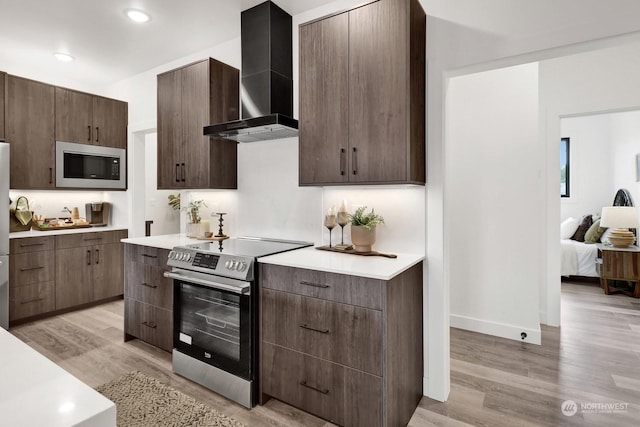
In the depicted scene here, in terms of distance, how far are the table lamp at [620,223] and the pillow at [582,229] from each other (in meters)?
1.12

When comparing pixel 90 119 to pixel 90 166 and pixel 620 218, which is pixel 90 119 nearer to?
pixel 90 166

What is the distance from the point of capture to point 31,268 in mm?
3650

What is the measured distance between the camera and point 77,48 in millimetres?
3576

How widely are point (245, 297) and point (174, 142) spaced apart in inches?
72.7

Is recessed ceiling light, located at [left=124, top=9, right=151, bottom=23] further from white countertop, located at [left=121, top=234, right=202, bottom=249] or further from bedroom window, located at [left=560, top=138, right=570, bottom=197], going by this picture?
bedroom window, located at [left=560, top=138, right=570, bottom=197]

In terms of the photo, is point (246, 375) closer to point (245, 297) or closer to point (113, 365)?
point (245, 297)

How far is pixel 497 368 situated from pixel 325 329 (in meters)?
1.63

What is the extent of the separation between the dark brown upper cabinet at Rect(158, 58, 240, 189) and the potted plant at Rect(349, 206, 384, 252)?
1.43 m

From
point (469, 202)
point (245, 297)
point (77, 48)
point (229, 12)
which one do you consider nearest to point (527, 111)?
point (469, 202)

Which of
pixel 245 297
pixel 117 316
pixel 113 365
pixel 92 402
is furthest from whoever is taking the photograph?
pixel 117 316

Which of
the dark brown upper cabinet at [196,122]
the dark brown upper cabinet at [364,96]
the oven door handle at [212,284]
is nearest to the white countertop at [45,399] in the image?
the oven door handle at [212,284]

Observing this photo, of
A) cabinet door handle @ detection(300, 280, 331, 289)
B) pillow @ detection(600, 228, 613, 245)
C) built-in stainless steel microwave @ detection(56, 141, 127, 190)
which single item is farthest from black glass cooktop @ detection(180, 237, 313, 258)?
pillow @ detection(600, 228, 613, 245)

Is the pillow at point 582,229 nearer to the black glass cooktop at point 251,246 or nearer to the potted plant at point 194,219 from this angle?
the black glass cooktop at point 251,246

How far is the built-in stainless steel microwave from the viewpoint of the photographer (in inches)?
157
